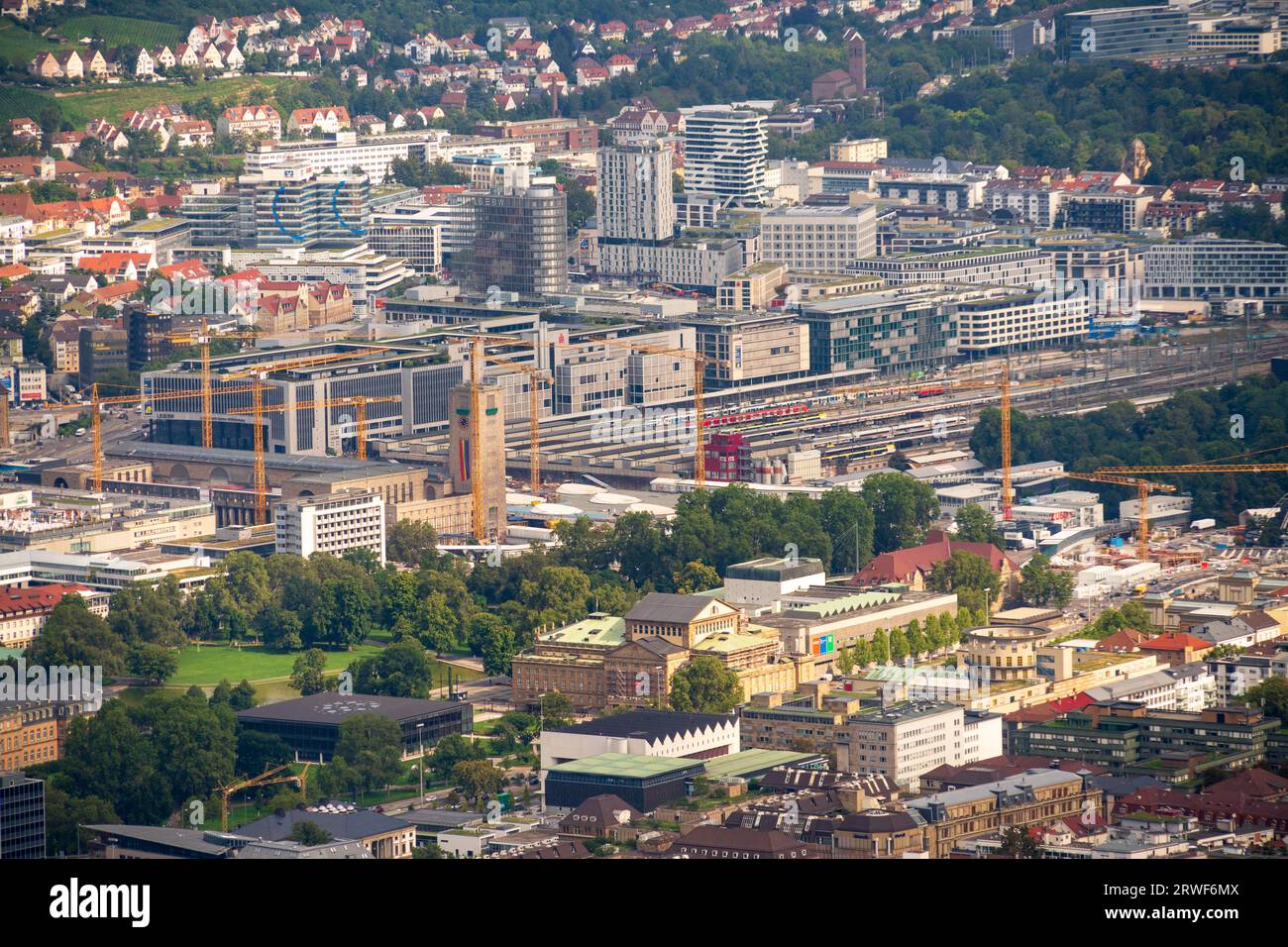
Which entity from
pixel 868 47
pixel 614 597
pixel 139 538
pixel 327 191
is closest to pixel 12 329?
pixel 327 191

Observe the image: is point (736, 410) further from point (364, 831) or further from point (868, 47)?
point (868, 47)

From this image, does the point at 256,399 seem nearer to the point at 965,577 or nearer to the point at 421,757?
the point at 965,577

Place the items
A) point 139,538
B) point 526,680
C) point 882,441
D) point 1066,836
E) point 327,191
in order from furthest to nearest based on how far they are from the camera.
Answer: point 327,191 < point 882,441 < point 139,538 < point 526,680 < point 1066,836


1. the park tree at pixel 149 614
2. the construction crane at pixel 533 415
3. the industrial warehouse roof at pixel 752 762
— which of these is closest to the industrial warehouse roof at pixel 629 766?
the industrial warehouse roof at pixel 752 762

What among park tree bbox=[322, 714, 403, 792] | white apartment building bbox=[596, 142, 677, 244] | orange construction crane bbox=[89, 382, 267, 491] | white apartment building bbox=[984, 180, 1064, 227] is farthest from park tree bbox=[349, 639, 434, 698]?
white apartment building bbox=[984, 180, 1064, 227]

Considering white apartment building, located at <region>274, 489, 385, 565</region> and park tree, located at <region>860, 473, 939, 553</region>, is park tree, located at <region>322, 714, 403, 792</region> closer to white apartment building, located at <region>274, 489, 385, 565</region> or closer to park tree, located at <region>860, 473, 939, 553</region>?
white apartment building, located at <region>274, 489, 385, 565</region>

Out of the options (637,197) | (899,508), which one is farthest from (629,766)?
(637,197)

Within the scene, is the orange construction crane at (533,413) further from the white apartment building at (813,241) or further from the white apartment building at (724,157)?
the white apartment building at (724,157)

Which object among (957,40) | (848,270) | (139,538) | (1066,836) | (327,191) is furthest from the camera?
(957,40)
